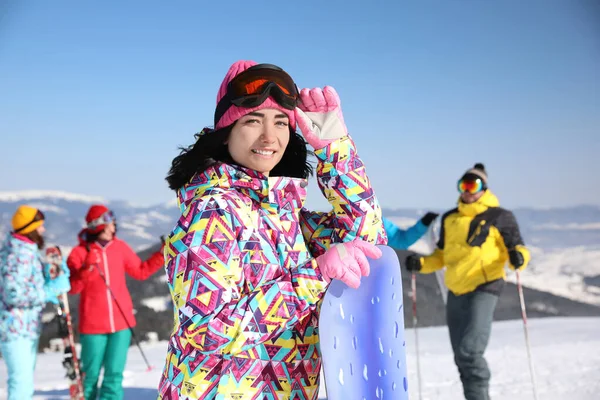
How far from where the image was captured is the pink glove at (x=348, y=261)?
1468mm

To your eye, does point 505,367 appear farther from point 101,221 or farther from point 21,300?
point 21,300

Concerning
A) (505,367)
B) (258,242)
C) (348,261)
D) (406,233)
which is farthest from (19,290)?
(505,367)

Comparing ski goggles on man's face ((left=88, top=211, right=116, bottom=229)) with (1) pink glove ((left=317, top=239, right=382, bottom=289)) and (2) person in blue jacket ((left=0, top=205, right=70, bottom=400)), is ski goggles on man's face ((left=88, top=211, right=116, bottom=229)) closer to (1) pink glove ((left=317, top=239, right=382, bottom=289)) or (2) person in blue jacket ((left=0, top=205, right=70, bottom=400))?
(2) person in blue jacket ((left=0, top=205, right=70, bottom=400))

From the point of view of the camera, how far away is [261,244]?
161 cm

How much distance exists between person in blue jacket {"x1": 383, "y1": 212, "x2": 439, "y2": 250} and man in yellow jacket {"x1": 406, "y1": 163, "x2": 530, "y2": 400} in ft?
1.07

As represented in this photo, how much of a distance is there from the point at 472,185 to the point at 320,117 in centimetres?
373

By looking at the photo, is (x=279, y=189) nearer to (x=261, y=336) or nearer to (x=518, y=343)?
(x=261, y=336)

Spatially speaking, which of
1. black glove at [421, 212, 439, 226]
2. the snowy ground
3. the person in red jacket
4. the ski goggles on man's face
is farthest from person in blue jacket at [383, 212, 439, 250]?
the ski goggles on man's face

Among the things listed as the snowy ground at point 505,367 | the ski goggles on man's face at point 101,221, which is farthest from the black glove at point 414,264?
the ski goggles on man's face at point 101,221

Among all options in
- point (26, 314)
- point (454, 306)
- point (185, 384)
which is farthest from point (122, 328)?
point (185, 384)

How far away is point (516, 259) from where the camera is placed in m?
4.88

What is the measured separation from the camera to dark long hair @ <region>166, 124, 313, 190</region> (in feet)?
5.71

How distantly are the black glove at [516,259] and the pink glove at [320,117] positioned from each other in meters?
3.63

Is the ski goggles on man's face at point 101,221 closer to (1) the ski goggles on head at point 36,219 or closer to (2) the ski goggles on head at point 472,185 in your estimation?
(1) the ski goggles on head at point 36,219
